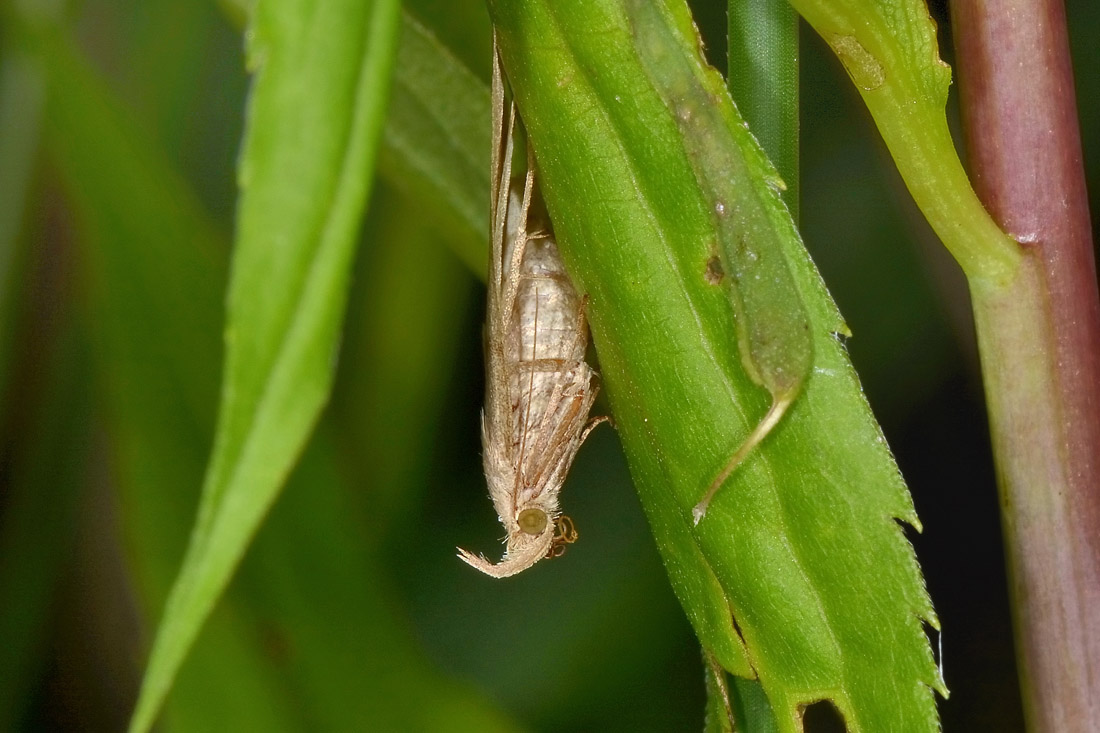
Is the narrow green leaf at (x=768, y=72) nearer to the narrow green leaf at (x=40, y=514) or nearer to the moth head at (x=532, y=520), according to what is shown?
the moth head at (x=532, y=520)

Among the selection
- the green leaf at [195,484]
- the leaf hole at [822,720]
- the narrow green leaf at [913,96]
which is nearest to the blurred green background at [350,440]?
the green leaf at [195,484]

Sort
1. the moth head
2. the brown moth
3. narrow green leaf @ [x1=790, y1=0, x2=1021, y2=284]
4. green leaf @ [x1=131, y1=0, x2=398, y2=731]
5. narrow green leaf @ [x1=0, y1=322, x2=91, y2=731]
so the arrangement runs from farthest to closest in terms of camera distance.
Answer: narrow green leaf @ [x1=0, y1=322, x2=91, y2=731] → the moth head → the brown moth → narrow green leaf @ [x1=790, y1=0, x2=1021, y2=284] → green leaf @ [x1=131, y1=0, x2=398, y2=731]

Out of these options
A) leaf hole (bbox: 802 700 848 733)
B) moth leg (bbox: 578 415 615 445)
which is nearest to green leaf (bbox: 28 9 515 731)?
moth leg (bbox: 578 415 615 445)

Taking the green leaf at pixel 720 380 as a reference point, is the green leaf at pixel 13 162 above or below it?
above

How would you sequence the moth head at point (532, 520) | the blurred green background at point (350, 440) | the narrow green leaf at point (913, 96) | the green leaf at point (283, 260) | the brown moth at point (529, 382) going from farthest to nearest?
the blurred green background at point (350, 440) < the moth head at point (532, 520) < the brown moth at point (529, 382) < the narrow green leaf at point (913, 96) < the green leaf at point (283, 260)

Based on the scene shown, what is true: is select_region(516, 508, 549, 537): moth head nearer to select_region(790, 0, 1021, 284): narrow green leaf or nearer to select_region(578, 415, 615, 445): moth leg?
select_region(578, 415, 615, 445): moth leg

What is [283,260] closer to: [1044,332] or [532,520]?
[1044,332]
